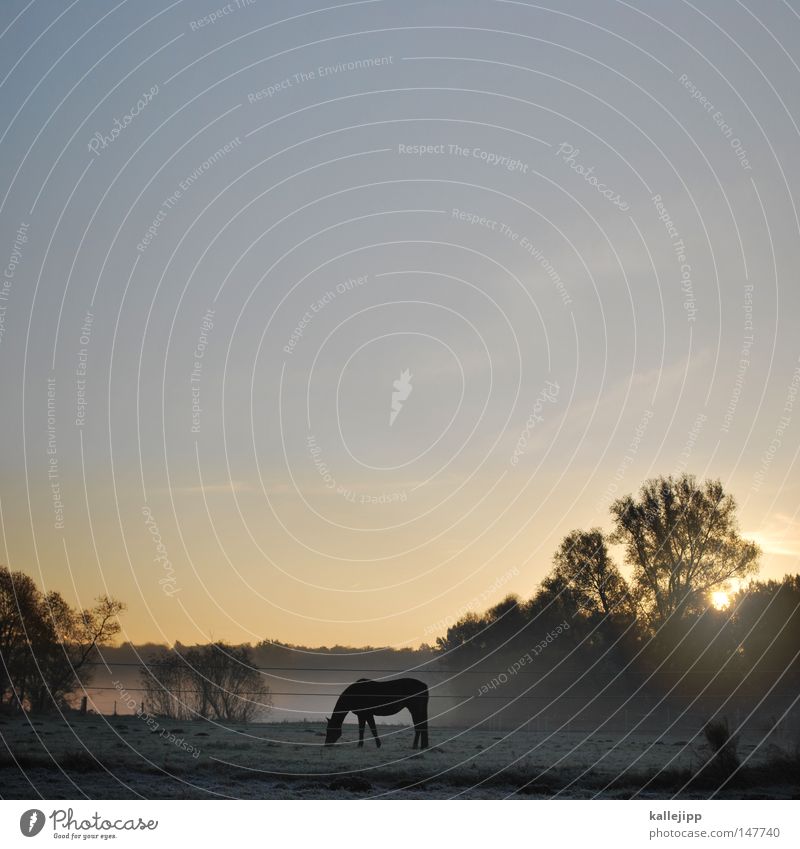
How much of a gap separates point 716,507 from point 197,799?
2882 centimetres

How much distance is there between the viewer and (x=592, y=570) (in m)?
41.9

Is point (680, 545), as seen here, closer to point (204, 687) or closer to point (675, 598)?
point (675, 598)

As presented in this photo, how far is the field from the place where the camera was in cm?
1825

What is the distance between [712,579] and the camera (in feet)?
130

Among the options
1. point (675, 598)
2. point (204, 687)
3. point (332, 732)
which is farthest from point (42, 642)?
point (675, 598)

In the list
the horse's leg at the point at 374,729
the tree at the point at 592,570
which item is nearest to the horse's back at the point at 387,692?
the horse's leg at the point at 374,729

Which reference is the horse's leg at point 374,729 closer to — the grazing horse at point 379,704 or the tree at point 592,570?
the grazing horse at point 379,704

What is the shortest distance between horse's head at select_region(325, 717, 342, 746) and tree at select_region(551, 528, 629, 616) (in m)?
20.1

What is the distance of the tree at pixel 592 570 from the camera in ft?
137

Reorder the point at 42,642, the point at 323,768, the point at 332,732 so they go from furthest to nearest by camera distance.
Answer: the point at 42,642
the point at 332,732
the point at 323,768

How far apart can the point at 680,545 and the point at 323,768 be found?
970 inches
